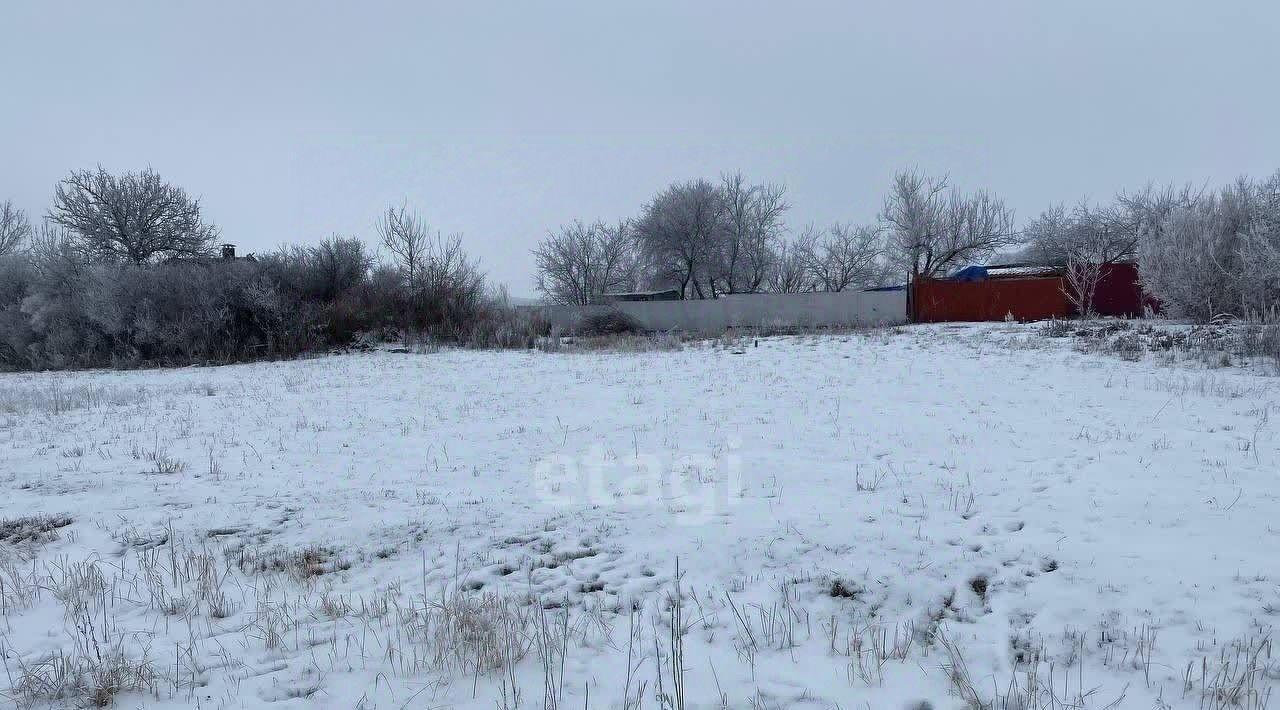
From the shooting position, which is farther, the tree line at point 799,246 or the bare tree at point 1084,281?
the tree line at point 799,246

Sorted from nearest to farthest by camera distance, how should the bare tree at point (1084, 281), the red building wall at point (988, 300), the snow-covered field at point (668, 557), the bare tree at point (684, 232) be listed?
the snow-covered field at point (668, 557), the bare tree at point (1084, 281), the red building wall at point (988, 300), the bare tree at point (684, 232)

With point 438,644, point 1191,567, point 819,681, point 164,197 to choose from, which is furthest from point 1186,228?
point 164,197

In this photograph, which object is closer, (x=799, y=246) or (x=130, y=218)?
(x=130, y=218)

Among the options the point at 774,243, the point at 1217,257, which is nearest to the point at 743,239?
the point at 774,243

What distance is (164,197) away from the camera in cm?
2456

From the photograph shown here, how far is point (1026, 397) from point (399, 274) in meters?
20.6

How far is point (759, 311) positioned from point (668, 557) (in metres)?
26.0

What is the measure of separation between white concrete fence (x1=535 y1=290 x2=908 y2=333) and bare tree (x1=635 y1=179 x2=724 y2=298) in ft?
27.2

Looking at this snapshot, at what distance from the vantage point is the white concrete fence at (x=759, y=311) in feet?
84.0

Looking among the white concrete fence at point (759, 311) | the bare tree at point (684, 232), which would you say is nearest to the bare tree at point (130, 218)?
the white concrete fence at point (759, 311)

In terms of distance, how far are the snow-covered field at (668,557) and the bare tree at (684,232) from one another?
31.3 metres

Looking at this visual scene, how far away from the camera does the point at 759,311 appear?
29.0 meters

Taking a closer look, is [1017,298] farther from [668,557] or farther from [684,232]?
Result: [668,557]

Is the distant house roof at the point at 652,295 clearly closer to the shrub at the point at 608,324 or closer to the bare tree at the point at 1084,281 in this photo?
the shrub at the point at 608,324
